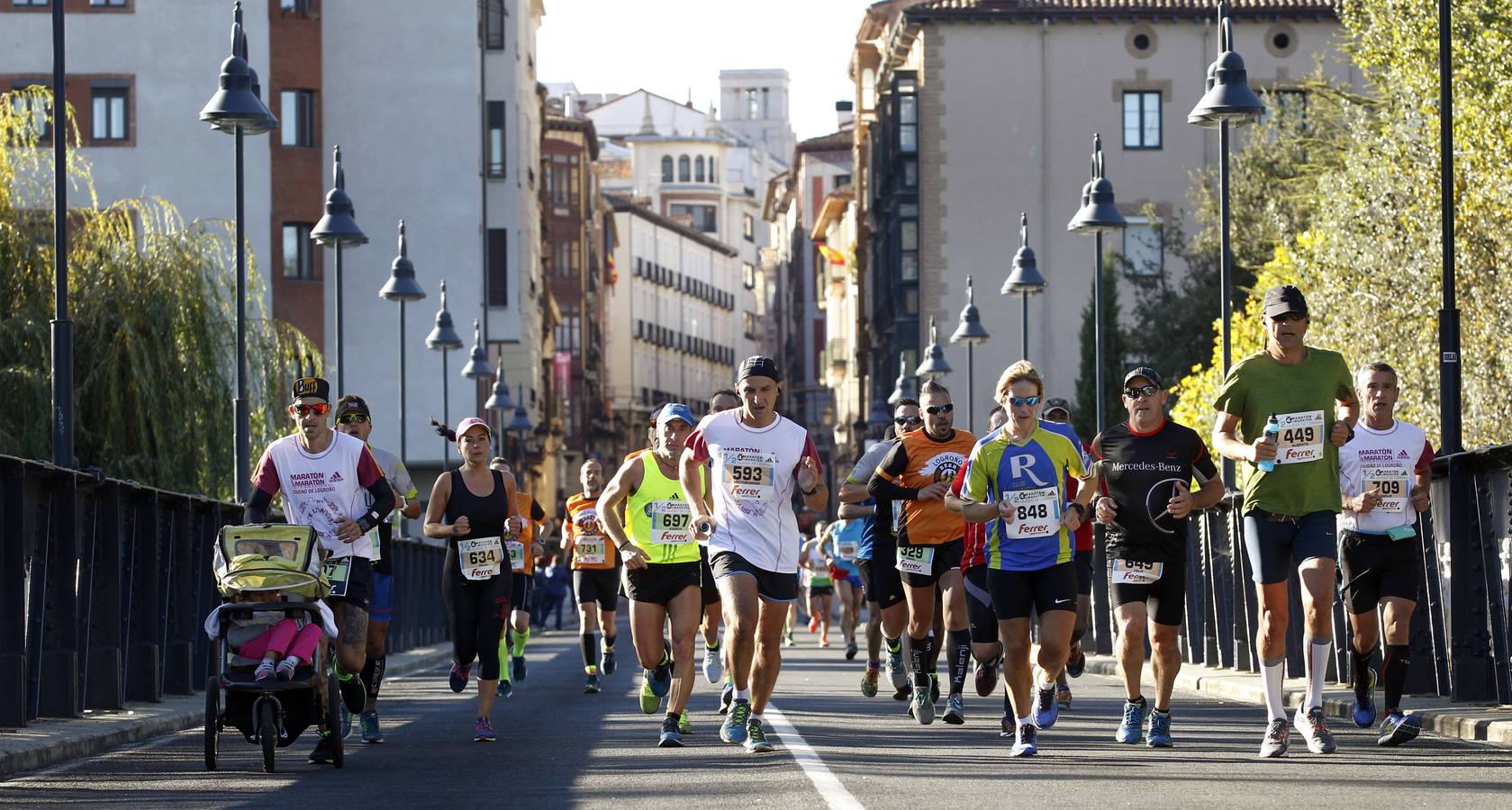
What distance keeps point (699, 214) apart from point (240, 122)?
132686mm

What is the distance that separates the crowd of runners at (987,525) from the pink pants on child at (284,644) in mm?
710

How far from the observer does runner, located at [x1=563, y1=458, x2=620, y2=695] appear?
2255cm

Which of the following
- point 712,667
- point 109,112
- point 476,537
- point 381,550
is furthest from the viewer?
point 109,112

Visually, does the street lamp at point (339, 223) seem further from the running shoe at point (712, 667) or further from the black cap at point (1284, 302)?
the black cap at point (1284, 302)

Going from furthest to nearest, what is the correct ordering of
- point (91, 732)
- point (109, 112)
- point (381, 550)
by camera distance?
point (109, 112)
point (91, 732)
point (381, 550)

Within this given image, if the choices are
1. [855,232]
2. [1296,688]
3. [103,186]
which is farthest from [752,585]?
[855,232]

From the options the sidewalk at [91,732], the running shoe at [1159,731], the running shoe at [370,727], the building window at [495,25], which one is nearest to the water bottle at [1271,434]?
the running shoe at [1159,731]

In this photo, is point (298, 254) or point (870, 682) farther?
point (298, 254)

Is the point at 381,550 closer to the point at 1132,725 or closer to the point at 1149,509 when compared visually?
the point at 1132,725

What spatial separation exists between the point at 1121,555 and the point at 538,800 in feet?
12.5

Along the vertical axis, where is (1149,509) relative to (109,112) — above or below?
below

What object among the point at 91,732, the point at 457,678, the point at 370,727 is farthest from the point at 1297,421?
the point at 91,732

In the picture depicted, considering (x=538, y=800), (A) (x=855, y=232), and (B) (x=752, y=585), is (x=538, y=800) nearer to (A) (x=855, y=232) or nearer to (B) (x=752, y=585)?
(B) (x=752, y=585)

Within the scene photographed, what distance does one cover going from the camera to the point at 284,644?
12.4 metres
